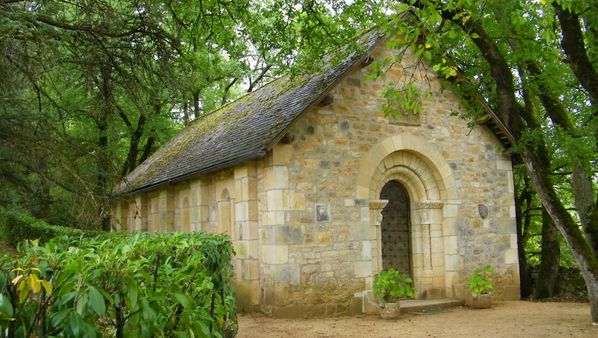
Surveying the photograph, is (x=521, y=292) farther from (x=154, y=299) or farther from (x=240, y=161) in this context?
(x=154, y=299)

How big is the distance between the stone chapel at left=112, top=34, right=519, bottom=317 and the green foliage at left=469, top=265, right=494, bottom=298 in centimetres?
47

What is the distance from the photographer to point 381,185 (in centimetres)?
1193

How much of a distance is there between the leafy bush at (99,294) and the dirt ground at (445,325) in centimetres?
572

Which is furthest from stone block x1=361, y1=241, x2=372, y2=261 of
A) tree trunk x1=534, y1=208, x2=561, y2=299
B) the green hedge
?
the green hedge

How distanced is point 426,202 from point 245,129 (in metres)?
4.55

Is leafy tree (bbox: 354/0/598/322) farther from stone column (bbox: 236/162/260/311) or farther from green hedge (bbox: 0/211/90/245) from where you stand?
green hedge (bbox: 0/211/90/245)

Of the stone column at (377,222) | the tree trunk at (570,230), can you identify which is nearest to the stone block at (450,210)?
the stone column at (377,222)

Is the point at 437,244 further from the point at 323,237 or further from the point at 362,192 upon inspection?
the point at 323,237

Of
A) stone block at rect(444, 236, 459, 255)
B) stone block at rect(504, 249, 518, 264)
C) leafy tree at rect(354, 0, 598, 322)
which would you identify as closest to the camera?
leafy tree at rect(354, 0, 598, 322)

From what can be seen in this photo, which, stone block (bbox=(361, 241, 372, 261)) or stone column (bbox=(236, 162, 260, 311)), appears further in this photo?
stone block (bbox=(361, 241, 372, 261))

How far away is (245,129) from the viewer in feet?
41.9

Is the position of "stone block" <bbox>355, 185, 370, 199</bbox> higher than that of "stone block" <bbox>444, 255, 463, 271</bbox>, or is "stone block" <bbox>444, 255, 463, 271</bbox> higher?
"stone block" <bbox>355, 185, 370, 199</bbox>

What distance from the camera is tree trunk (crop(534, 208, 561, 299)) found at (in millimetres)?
13766

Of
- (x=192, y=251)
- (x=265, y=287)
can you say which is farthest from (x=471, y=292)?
(x=192, y=251)
